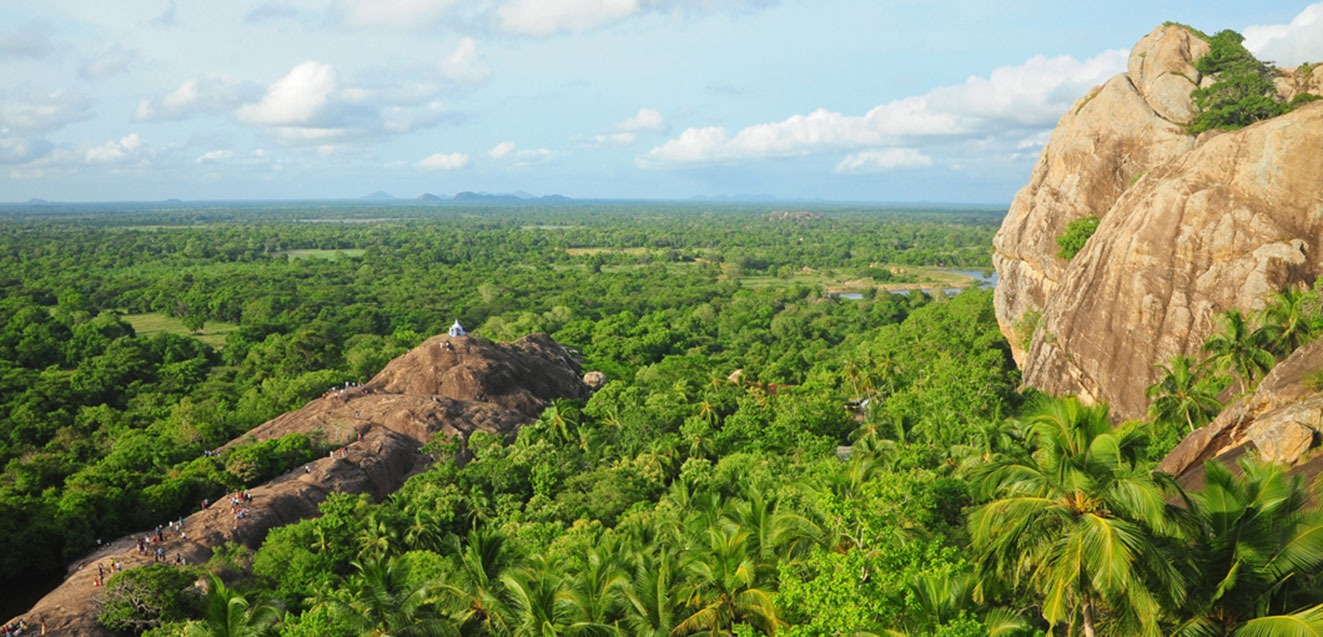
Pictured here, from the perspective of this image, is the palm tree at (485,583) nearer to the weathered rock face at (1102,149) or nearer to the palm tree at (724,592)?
the palm tree at (724,592)

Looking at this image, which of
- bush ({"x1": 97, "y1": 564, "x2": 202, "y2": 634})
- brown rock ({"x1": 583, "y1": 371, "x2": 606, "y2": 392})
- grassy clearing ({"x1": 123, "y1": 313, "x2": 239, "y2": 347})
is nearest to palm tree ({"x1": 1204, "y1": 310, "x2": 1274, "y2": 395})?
bush ({"x1": 97, "y1": 564, "x2": 202, "y2": 634})

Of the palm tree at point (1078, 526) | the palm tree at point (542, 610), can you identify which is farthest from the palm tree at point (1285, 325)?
the palm tree at point (542, 610)

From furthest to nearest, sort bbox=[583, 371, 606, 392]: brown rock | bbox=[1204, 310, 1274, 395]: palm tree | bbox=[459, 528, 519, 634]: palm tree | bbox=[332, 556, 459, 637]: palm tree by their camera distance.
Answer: bbox=[583, 371, 606, 392]: brown rock, bbox=[1204, 310, 1274, 395]: palm tree, bbox=[459, 528, 519, 634]: palm tree, bbox=[332, 556, 459, 637]: palm tree

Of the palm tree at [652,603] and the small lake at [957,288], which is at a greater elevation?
the palm tree at [652,603]

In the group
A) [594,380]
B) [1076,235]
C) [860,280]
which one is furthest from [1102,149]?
[860,280]

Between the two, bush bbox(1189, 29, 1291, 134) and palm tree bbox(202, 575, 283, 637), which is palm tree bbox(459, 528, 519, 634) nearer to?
palm tree bbox(202, 575, 283, 637)

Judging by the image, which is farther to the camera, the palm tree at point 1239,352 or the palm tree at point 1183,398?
the palm tree at point 1183,398
